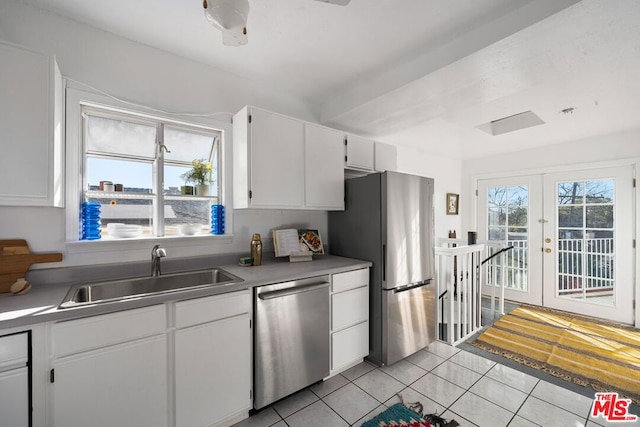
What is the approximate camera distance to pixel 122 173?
1.95 metres

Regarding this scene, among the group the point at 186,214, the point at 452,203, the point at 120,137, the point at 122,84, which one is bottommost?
the point at 186,214

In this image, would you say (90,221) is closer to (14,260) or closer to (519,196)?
(14,260)

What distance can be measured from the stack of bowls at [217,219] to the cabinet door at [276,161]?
14.8 inches

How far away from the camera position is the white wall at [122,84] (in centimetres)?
159

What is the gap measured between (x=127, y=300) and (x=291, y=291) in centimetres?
96

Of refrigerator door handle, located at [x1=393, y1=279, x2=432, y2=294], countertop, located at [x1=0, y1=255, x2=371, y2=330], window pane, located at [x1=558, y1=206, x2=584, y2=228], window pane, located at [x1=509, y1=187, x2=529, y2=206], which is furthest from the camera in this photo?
window pane, located at [x1=509, y1=187, x2=529, y2=206]

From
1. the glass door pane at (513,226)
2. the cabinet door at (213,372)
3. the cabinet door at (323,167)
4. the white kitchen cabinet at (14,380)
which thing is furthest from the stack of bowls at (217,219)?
the glass door pane at (513,226)

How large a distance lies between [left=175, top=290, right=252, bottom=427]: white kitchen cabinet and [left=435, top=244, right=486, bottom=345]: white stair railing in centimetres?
216

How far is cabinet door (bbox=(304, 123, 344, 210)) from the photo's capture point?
2432 millimetres

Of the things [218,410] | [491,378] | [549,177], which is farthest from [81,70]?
[549,177]

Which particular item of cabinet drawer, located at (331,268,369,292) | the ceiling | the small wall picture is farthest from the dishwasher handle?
the small wall picture

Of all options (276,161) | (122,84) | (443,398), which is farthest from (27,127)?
(443,398)

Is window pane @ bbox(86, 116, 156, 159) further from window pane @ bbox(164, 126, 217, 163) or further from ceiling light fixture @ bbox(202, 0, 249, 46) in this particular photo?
ceiling light fixture @ bbox(202, 0, 249, 46)

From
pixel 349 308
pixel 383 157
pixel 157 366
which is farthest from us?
pixel 383 157
